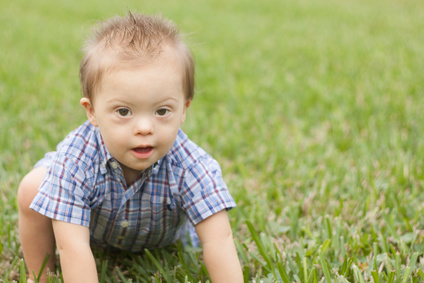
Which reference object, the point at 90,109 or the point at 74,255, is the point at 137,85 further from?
the point at 74,255

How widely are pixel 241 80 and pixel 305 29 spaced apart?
268 centimetres

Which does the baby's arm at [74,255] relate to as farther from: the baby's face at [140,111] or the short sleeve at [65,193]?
the baby's face at [140,111]

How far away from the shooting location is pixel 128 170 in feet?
5.42

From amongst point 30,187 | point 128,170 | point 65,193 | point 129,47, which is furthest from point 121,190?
point 129,47

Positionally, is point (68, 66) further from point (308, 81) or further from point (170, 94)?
point (170, 94)

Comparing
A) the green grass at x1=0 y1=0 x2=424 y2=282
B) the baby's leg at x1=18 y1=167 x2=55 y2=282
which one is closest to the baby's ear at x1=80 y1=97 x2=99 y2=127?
the baby's leg at x1=18 y1=167 x2=55 y2=282

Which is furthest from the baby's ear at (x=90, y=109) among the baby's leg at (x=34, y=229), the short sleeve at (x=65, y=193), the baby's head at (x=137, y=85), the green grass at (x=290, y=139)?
the green grass at (x=290, y=139)

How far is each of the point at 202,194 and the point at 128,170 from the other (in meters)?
0.25

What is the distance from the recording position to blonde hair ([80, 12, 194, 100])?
4.69 feet

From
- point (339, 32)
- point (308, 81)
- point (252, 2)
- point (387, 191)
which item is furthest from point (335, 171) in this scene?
point (252, 2)

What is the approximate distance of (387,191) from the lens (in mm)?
2348

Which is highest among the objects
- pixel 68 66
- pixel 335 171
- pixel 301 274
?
pixel 68 66

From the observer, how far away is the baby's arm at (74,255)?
4.91ft

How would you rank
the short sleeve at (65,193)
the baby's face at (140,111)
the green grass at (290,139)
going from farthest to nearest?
1. the green grass at (290,139)
2. the short sleeve at (65,193)
3. the baby's face at (140,111)
